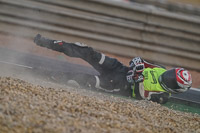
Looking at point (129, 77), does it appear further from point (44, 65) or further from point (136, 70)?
point (44, 65)

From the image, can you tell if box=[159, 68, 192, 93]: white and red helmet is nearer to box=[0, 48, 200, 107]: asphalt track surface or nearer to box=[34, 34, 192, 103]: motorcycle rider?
box=[34, 34, 192, 103]: motorcycle rider

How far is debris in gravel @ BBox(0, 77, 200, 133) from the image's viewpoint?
14.5ft

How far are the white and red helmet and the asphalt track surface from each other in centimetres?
124

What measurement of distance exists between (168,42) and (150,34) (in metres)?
0.59

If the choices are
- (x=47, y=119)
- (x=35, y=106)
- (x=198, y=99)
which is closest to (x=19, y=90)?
(x=35, y=106)

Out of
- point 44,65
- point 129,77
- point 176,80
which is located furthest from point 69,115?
point 44,65

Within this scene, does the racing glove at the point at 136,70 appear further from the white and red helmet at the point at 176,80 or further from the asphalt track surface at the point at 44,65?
the asphalt track surface at the point at 44,65

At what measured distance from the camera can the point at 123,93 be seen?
8.12 metres

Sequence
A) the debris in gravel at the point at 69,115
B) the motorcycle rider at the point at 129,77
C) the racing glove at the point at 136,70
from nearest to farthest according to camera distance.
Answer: the debris in gravel at the point at 69,115
the motorcycle rider at the point at 129,77
the racing glove at the point at 136,70

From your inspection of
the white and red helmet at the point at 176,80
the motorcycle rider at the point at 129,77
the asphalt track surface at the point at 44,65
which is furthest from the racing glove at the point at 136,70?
the asphalt track surface at the point at 44,65

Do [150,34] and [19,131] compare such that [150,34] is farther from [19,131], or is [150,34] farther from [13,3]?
[19,131]

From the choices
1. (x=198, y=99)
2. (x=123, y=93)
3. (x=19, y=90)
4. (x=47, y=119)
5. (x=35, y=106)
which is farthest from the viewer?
(x=198, y=99)

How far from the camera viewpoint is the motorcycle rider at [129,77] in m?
7.51

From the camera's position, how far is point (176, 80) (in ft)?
24.3
